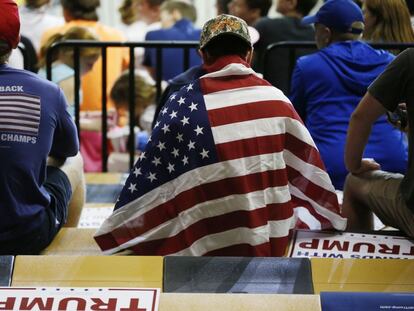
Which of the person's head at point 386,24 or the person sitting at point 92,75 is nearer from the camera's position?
the person's head at point 386,24

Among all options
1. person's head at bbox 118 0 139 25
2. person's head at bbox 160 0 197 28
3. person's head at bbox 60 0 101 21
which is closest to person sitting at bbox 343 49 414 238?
person's head at bbox 60 0 101 21

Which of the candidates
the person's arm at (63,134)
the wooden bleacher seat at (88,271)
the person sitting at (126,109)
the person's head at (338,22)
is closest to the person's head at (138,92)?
the person sitting at (126,109)

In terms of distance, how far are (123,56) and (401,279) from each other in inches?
224

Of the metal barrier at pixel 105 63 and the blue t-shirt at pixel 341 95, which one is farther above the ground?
the blue t-shirt at pixel 341 95

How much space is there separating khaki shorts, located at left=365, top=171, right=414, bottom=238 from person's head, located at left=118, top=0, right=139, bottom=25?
6738 millimetres


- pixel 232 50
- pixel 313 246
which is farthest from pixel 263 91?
pixel 313 246

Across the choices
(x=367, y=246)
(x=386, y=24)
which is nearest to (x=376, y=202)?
(x=367, y=246)

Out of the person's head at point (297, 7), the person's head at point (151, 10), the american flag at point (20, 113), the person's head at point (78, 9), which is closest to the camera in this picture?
the american flag at point (20, 113)

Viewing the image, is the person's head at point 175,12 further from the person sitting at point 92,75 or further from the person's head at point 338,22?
the person's head at point 338,22

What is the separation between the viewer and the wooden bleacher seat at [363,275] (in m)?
4.39

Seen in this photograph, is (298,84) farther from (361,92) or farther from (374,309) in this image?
(374,309)

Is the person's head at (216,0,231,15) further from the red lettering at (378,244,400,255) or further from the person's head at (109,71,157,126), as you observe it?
the red lettering at (378,244,400,255)

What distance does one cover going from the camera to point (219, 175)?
15.5 feet

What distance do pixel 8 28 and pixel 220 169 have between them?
1055 mm
